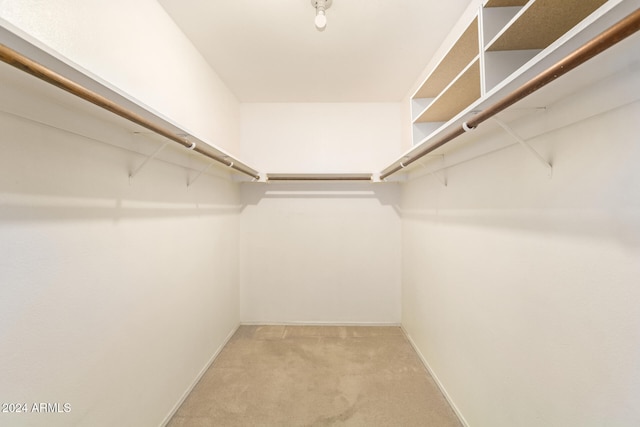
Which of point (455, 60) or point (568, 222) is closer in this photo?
point (568, 222)

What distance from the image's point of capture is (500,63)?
3.71 feet

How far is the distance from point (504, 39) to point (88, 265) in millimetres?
1929

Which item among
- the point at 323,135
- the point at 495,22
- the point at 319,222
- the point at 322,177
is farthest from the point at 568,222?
the point at 323,135

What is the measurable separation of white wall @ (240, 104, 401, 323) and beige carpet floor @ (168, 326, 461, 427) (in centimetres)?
43

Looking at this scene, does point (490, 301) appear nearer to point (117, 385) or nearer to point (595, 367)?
point (595, 367)

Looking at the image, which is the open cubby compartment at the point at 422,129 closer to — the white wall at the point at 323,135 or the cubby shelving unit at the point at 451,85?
the cubby shelving unit at the point at 451,85

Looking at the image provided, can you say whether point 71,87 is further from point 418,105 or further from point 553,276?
→ point 418,105

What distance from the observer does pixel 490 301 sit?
55.2 inches

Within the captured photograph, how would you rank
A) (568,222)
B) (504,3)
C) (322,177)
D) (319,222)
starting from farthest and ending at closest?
(319,222)
(322,177)
(504,3)
(568,222)

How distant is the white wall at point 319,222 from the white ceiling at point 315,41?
43cm

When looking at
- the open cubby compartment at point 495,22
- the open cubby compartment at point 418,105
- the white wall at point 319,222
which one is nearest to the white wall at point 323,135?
the white wall at point 319,222

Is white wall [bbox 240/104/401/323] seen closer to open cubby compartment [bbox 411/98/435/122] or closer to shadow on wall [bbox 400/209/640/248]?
open cubby compartment [bbox 411/98/435/122]

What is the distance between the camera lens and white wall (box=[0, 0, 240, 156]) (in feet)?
3.18

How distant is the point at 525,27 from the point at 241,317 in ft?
11.1
